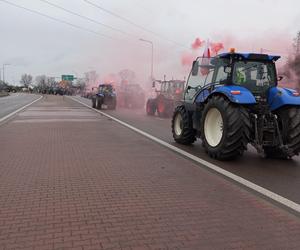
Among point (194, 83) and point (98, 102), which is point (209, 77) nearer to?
point (194, 83)

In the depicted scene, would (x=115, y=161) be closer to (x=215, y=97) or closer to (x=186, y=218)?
(x=215, y=97)

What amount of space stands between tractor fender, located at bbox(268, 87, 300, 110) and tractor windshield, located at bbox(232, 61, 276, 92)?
34cm

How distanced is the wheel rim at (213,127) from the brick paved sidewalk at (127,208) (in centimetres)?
99

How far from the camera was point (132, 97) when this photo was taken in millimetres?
34031

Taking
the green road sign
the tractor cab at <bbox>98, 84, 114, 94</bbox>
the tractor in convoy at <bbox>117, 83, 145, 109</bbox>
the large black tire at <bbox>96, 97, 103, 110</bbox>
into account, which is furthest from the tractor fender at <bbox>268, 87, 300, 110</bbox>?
the green road sign

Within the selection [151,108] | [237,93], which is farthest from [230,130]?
[151,108]

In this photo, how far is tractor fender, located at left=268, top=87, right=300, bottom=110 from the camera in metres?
8.51

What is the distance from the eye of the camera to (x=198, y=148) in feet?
34.4

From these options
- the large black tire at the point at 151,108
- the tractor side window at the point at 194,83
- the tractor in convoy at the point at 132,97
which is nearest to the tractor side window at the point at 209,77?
the tractor side window at the point at 194,83

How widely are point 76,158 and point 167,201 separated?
3.56m

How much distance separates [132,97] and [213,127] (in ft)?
82.1

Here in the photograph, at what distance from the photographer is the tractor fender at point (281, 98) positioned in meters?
8.51

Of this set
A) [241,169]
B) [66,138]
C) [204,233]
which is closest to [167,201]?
[204,233]

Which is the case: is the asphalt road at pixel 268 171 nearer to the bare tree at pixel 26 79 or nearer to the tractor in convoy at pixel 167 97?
the tractor in convoy at pixel 167 97
